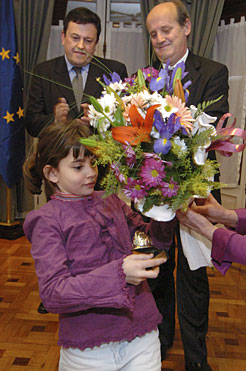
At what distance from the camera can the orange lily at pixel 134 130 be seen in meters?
1.16

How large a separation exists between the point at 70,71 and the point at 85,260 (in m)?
1.79

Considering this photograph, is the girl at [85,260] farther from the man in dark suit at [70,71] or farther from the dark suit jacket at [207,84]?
the man in dark suit at [70,71]

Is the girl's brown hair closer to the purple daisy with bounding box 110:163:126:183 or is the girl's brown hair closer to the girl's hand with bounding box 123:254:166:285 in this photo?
the purple daisy with bounding box 110:163:126:183

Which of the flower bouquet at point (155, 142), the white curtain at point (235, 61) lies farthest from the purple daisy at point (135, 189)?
the white curtain at point (235, 61)

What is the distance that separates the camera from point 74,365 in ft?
4.51

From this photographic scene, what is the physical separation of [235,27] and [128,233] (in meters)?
3.59

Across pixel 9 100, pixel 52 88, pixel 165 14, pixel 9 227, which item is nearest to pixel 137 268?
pixel 165 14

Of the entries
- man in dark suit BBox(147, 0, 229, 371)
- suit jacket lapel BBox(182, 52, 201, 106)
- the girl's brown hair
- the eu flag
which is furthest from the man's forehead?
the eu flag

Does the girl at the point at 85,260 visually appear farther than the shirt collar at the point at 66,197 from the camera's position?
No

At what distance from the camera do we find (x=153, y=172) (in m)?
1.18

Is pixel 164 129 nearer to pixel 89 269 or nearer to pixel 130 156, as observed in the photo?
pixel 130 156

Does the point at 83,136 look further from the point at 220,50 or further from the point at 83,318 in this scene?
the point at 220,50

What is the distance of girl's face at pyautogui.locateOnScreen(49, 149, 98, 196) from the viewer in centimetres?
139

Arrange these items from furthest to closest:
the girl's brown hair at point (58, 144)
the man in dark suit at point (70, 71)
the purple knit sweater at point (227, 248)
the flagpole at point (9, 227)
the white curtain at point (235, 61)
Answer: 1. the flagpole at point (9, 227)
2. the white curtain at point (235, 61)
3. the man in dark suit at point (70, 71)
4. the purple knit sweater at point (227, 248)
5. the girl's brown hair at point (58, 144)
